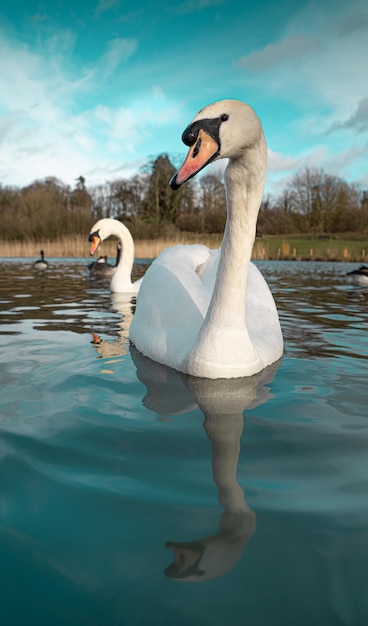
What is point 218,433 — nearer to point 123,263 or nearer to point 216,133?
point 216,133

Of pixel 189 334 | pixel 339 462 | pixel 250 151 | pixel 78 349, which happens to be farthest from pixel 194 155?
pixel 78 349

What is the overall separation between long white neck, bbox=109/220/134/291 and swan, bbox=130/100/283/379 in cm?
532

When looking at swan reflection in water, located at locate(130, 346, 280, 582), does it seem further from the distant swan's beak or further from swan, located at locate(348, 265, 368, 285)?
swan, located at locate(348, 265, 368, 285)

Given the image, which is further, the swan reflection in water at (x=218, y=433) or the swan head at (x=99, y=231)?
the swan head at (x=99, y=231)

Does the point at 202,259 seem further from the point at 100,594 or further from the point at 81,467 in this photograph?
the point at 100,594

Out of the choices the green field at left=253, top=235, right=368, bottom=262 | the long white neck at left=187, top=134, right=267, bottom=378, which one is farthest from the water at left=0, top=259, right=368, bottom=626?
the green field at left=253, top=235, right=368, bottom=262

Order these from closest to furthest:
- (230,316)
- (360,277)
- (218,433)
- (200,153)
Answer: (218,433) → (200,153) → (230,316) → (360,277)

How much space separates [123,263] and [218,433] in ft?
26.5

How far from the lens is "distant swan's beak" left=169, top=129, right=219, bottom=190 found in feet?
8.21

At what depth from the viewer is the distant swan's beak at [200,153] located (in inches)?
98.6

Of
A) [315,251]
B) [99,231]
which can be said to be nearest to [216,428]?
[99,231]

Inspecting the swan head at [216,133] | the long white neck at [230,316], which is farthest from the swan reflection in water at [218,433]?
the swan head at [216,133]

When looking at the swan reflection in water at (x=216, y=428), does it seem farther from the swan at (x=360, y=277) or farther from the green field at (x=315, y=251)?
the green field at (x=315, y=251)

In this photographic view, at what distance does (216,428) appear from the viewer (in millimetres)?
2492
